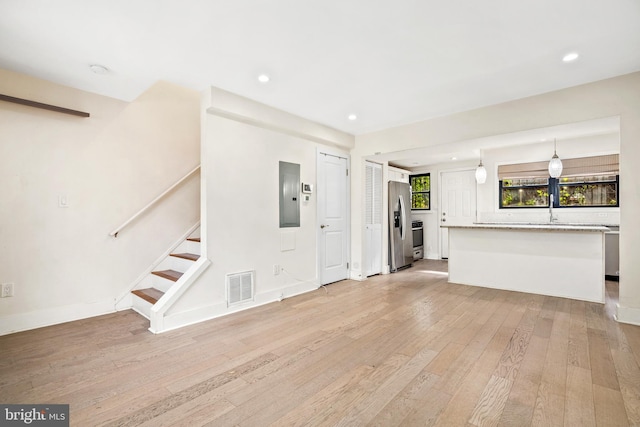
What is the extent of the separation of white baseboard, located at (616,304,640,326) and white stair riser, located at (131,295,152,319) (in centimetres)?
498

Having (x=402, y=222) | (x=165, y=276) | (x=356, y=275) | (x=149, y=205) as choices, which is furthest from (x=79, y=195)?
(x=402, y=222)

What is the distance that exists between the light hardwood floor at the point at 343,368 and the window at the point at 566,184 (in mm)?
2789

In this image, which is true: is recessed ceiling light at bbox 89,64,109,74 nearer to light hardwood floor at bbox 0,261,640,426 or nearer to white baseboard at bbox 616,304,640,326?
light hardwood floor at bbox 0,261,640,426

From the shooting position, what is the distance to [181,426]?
156cm

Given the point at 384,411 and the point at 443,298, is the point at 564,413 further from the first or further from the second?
the point at 443,298

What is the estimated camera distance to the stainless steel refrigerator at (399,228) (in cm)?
583

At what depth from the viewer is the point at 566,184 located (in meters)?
5.55

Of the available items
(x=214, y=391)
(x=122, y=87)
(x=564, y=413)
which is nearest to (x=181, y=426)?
(x=214, y=391)

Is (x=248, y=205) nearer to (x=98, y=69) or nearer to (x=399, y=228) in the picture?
(x=98, y=69)

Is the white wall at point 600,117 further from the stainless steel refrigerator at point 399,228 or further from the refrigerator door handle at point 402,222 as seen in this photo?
the refrigerator door handle at point 402,222

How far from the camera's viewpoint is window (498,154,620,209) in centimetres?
515

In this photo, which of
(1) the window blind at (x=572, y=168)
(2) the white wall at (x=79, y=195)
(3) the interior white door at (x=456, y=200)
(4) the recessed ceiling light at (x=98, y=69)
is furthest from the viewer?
(3) the interior white door at (x=456, y=200)

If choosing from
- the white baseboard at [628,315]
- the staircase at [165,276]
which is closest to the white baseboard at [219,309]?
the staircase at [165,276]

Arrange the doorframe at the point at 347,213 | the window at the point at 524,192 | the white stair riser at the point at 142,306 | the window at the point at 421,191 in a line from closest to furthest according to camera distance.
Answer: the white stair riser at the point at 142,306
the doorframe at the point at 347,213
the window at the point at 524,192
the window at the point at 421,191
